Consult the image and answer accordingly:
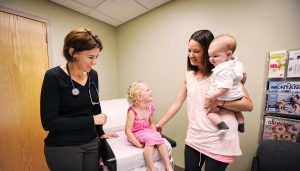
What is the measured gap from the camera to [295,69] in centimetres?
147

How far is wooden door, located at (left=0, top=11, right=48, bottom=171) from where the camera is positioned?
193cm

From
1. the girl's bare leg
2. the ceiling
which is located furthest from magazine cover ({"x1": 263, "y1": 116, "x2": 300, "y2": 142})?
the ceiling

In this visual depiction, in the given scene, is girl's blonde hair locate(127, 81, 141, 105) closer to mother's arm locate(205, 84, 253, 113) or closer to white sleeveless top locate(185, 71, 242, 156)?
white sleeveless top locate(185, 71, 242, 156)

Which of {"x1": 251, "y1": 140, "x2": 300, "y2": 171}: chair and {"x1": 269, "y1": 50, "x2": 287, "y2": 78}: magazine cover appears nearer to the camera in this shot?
{"x1": 251, "y1": 140, "x2": 300, "y2": 171}: chair

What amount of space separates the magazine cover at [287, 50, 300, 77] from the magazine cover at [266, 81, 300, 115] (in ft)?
0.27

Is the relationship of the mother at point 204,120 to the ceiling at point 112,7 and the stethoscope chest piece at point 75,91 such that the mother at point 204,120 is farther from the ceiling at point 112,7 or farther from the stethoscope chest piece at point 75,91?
the ceiling at point 112,7

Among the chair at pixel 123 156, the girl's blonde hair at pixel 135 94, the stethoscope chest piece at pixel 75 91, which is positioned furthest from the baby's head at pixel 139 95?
the stethoscope chest piece at pixel 75 91

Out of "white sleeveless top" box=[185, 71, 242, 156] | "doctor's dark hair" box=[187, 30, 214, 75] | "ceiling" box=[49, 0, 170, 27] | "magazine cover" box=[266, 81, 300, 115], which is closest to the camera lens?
"white sleeveless top" box=[185, 71, 242, 156]

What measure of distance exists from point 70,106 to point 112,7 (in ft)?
6.39

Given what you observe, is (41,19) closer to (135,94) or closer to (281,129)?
(135,94)

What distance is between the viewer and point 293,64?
1.48 meters

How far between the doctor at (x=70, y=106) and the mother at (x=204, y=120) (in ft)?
2.18

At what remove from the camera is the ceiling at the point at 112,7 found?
233 centimetres

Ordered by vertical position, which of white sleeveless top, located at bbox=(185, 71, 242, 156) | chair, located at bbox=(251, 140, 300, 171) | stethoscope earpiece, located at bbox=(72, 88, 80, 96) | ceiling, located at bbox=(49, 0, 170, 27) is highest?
ceiling, located at bbox=(49, 0, 170, 27)
